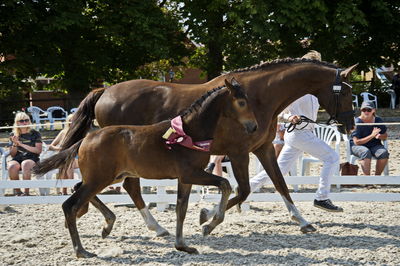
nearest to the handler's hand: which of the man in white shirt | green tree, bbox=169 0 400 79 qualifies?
the man in white shirt

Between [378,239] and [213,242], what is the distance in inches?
66.0

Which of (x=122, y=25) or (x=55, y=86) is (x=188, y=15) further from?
(x=55, y=86)

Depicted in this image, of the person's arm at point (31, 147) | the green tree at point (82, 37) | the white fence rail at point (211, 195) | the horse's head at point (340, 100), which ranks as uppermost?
the green tree at point (82, 37)

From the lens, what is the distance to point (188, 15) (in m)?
19.3

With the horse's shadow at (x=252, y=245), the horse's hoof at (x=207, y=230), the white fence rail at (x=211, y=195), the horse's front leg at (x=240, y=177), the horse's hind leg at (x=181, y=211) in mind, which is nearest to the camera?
the horse's shadow at (x=252, y=245)

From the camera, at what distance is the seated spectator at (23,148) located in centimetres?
853

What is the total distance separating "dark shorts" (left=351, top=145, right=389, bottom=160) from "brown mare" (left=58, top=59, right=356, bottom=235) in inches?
101

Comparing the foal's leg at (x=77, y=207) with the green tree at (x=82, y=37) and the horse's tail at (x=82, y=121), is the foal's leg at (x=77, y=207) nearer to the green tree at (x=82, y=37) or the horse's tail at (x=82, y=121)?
the horse's tail at (x=82, y=121)

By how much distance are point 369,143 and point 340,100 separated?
299 centimetres

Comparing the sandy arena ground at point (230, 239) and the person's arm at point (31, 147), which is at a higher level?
the person's arm at point (31, 147)

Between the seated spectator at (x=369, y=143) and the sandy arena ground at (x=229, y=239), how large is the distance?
1183 mm

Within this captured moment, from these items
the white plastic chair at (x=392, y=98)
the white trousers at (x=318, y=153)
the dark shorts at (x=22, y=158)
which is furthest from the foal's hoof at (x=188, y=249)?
the white plastic chair at (x=392, y=98)

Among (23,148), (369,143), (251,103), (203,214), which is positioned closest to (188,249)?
(203,214)

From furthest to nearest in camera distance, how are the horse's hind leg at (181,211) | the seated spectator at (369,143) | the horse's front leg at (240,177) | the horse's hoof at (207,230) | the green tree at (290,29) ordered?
the green tree at (290,29) → the seated spectator at (369,143) → the horse's front leg at (240,177) → the horse's hoof at (207,230) → the horse's hind leg at (181,211)
